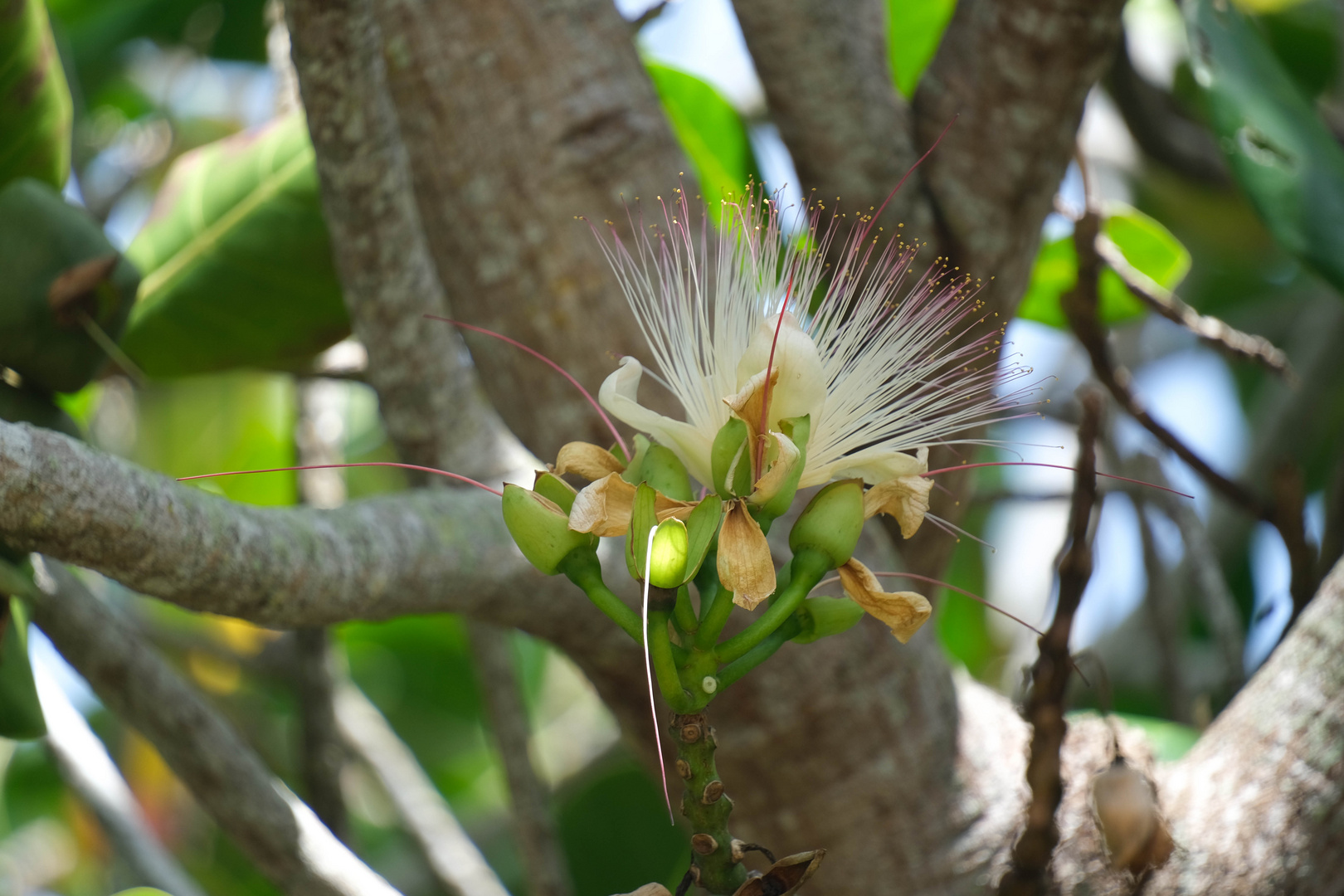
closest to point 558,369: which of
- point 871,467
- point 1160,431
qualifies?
point 871,467

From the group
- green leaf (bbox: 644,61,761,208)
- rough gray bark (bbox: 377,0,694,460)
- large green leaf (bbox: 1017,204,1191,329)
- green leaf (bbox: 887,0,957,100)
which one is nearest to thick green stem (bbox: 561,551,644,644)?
rough gray bark (bbox: 377,0,694,460)

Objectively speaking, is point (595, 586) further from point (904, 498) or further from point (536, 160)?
point (536, 160)

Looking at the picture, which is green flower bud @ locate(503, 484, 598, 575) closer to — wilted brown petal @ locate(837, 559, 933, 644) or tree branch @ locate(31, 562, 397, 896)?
wilted brown petal @ locate(837, 559, 933, 644)

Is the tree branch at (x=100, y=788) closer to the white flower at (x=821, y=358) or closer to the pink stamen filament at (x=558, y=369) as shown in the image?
the pink stamen filament at (x=558, y=369)

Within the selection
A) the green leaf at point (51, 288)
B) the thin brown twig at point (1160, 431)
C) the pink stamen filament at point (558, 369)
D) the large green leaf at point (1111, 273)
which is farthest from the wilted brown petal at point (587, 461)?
the large green leaf at point (1111, 273)

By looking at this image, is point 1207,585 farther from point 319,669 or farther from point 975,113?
point 319,669
